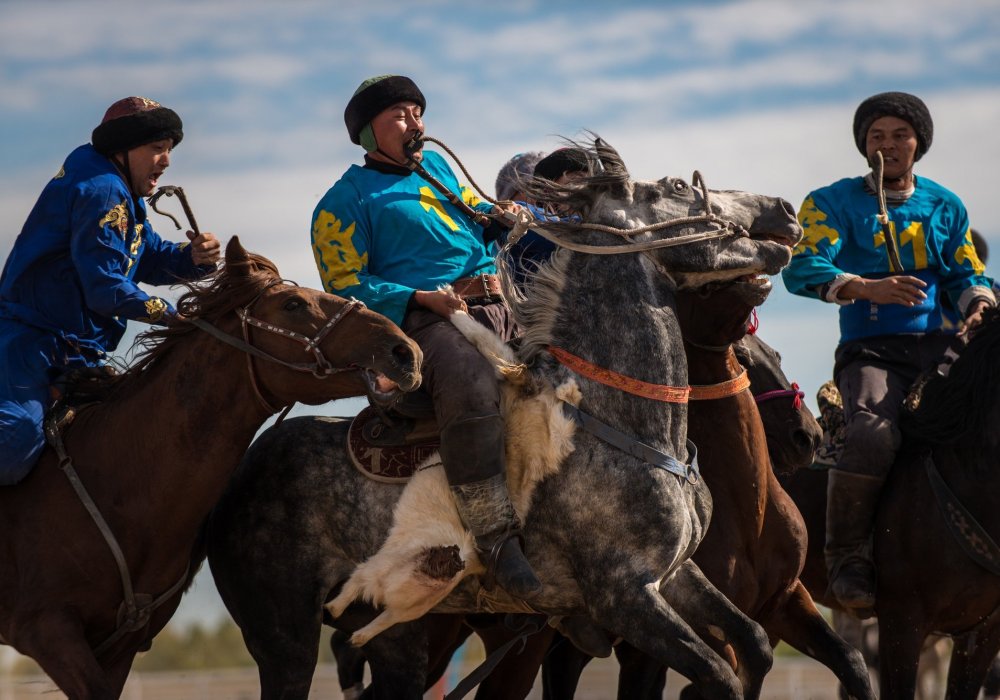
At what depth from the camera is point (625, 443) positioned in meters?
6.92

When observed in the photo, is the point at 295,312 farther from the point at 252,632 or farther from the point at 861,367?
the point at 861,367

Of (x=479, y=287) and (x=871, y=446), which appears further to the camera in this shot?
(x=871, y=446)

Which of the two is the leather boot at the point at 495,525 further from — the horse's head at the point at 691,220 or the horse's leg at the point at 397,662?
the horse's head at the point at 691,220

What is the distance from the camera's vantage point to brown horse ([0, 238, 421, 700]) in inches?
268

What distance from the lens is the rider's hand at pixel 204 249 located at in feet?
25.9

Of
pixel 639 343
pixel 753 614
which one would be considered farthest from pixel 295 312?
pixel 753 614

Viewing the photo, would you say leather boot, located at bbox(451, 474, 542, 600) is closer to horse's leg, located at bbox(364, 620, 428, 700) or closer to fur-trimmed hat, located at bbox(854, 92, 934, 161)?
horse's leg, located at bbox(364, 620, 428, 700)

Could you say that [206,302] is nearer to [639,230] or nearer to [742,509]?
[639,230]

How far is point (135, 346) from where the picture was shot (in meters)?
7.37

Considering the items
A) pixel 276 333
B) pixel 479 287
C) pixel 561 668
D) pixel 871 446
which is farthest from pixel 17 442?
pixel 871 446

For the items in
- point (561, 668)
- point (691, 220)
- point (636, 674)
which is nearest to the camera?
point (691, 220)

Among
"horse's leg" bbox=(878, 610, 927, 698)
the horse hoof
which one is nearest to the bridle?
the horse hoof

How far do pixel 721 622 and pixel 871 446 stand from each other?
2.86 metres

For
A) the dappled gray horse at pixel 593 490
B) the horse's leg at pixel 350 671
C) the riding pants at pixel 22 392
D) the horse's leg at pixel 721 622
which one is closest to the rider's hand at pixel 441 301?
the dappled gray horse at pixel 593 490
